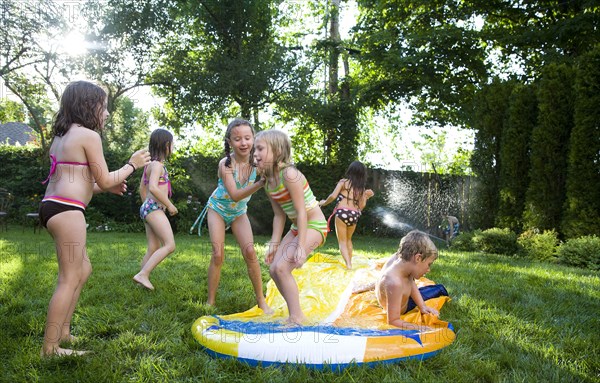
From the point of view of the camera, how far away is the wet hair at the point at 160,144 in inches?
185

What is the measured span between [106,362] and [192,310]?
1.23 metres

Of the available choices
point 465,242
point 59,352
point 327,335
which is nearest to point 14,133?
point 465,242

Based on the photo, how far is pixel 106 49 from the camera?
16.2 metres

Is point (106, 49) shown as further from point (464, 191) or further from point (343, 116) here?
point (464, 191)

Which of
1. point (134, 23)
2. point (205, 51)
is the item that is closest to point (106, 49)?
point (134, 23)

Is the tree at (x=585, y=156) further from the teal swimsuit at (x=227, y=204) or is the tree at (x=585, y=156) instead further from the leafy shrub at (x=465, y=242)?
the teal swimsuit at (x=227, y=204)

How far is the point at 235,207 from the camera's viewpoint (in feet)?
13.5

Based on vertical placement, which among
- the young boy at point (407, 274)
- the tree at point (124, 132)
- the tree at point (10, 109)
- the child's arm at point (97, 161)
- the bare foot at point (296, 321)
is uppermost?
the tree at point (10, 109)

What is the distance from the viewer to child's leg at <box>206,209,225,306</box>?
13.5 ft

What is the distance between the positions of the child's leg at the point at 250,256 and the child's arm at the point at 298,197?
806 mm

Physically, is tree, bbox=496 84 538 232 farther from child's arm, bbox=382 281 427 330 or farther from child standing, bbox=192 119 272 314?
child standing, bbox=192 119 272 314

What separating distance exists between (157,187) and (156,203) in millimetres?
270

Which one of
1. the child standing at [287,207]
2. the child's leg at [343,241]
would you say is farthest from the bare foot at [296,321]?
the child's leg at [343,241]

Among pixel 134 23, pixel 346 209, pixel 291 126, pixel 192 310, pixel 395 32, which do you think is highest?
pixel 134 23
